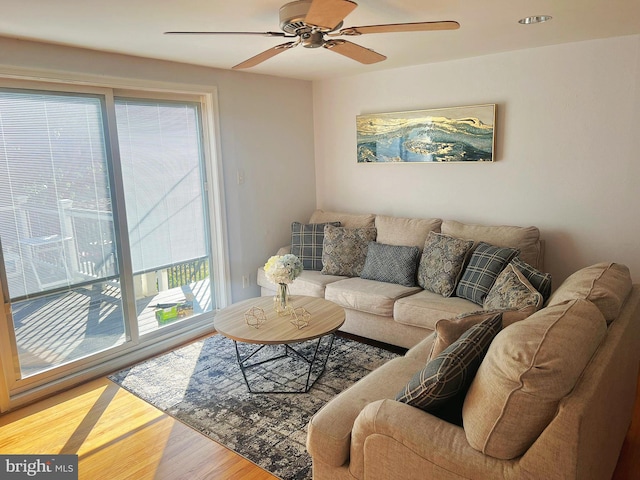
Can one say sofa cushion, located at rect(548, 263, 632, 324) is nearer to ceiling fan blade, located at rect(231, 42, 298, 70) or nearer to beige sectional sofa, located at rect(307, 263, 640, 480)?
beige sectional sofa, located at rect(307, 263, 640, 480)

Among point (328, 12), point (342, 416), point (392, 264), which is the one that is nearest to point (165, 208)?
point (392, 264)

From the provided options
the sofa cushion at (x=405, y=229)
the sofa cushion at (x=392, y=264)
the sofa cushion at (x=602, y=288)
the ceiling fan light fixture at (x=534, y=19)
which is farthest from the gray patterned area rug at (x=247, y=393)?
the ceiling fan light fixture at (x=534, y=19)

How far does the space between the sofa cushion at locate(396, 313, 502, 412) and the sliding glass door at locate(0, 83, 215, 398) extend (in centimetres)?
267

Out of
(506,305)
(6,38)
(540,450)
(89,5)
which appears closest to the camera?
(540,450)

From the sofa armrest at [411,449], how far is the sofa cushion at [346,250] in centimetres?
245

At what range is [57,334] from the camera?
3330 mm

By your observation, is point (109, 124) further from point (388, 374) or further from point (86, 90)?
point (388, 374)

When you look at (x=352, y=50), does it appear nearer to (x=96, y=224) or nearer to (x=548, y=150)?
(x=548, y=150)

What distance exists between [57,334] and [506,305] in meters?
3.09

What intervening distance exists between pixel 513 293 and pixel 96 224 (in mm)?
2961

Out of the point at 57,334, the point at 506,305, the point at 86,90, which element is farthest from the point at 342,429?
the point at 86,90


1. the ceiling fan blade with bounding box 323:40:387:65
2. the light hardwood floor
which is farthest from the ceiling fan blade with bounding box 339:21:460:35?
the light hardwood floor

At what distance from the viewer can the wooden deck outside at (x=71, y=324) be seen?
10.4 feet

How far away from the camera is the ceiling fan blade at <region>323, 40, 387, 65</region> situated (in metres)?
2.43
